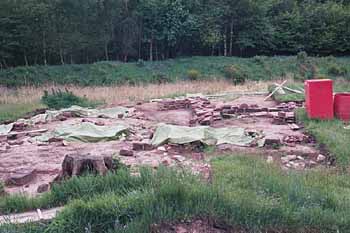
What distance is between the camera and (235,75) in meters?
21.0

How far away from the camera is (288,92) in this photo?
13633 millimetres

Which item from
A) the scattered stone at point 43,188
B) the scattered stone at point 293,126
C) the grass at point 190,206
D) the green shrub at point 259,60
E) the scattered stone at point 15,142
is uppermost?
the green shrub at point 259,60

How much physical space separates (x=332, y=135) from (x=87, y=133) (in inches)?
186

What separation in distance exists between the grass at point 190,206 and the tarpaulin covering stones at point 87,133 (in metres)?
4.79

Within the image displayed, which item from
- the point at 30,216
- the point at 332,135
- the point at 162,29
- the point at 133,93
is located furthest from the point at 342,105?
the point at 162,29

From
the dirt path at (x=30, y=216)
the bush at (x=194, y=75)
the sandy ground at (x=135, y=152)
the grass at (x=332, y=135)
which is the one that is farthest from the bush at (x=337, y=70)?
the dirt path at (x=30, y=216)

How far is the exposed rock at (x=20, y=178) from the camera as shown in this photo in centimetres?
640

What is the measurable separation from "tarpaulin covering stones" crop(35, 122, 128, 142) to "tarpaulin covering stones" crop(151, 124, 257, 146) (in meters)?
1.13

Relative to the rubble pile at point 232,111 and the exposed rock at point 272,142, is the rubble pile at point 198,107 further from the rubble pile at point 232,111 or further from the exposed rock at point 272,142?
the exposed rock at point 272,142

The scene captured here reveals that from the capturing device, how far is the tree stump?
17.2ft

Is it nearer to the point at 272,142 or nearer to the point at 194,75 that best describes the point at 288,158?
the point at 272,142

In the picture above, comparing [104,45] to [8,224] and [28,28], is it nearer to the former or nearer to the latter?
[28,28]

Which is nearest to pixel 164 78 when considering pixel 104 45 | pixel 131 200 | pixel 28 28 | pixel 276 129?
pixel 104 45

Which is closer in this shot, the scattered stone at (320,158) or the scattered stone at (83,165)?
the scattered stone at (83,165)
